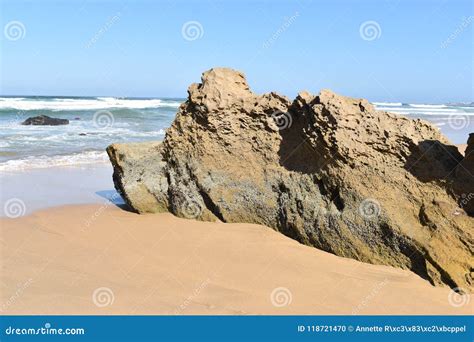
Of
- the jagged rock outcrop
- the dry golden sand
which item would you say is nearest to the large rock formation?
the jagged rock outcrop

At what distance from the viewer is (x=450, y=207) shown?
502cm

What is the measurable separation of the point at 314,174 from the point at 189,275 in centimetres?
184

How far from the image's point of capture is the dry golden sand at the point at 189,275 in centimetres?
430

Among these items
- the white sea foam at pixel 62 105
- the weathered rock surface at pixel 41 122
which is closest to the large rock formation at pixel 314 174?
the weathered rock surface at pixel 41 122

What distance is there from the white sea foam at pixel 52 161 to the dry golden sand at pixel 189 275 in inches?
193

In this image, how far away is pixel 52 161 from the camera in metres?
11.7

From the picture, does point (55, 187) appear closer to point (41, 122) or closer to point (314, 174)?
point (314, 174)

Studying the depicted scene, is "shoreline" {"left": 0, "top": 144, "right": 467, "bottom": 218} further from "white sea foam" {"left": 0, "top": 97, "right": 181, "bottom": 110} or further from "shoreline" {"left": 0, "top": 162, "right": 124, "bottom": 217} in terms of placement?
"white sea foam" {"left": 0, "top": 97, "right": 181, "bottom": 110}

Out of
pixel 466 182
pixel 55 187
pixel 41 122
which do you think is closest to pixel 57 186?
pixel 55 187

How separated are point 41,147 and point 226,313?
1173cm

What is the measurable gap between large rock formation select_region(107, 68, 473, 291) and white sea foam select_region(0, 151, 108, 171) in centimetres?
473

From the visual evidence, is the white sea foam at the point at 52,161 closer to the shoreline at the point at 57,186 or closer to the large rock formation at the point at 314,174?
the shoreline at the point at 57,186

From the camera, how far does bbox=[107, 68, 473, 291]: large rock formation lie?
5.05 metres

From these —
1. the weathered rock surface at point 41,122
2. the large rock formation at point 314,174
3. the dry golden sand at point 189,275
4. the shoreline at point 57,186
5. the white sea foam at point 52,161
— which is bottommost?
the weathered rock surface at point 41,122
